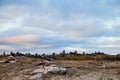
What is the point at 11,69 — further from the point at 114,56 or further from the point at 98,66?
the point at 114,56

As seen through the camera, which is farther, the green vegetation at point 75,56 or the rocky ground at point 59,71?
the green vegetation at point 75,56

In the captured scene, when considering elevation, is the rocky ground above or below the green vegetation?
below

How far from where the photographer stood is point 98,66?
1588 centimetres

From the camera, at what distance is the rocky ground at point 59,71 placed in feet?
44.2

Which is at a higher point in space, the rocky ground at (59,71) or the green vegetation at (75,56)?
the green vegetation at (75,56)

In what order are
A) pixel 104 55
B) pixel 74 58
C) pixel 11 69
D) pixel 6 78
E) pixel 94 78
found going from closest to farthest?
pixel 94 78
pixel 6 78
pixel 11 69
pixel 74 58
pixel 104 55

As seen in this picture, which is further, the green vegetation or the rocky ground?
the green vegetation

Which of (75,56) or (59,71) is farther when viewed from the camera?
(75,56)

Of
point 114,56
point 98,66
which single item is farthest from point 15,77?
point 114,56

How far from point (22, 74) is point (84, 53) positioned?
7.88m

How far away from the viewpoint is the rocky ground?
13.5 metres

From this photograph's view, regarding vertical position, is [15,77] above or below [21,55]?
below

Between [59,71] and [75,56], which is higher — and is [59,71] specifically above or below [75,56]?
below

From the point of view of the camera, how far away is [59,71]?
13820 millimetres
